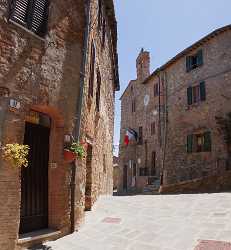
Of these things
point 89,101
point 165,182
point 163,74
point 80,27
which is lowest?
point 165,182

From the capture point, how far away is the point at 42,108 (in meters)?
5.88

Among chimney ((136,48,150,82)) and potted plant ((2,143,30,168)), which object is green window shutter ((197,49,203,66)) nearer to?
chimney ((136,48,150,82))

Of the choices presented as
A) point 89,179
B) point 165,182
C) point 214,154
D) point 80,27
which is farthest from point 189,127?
point 80,27

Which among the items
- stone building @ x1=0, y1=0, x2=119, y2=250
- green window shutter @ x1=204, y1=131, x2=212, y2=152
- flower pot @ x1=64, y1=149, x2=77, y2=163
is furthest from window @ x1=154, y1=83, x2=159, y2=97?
flower pot @ x1=64, y1=149, x2=77, y2=163

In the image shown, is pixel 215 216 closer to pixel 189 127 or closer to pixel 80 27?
pixel 80 27

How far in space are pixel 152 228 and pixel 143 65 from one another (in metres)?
23.4

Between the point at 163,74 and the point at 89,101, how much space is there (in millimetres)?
16065

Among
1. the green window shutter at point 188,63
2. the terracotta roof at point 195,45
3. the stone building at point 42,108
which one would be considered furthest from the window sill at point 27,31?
the green window shutter at point 188,63

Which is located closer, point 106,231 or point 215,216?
point 106,231

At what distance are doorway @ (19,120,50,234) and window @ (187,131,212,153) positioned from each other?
1379 centimetres

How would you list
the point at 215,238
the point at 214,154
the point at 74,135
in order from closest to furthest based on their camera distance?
the point at 215,238
the point at 74,135
the point at 214,154

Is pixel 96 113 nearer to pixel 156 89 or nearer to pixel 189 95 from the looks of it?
pixel 189 95

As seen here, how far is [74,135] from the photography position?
21.4ft

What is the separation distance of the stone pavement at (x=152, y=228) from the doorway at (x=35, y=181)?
680 mm
